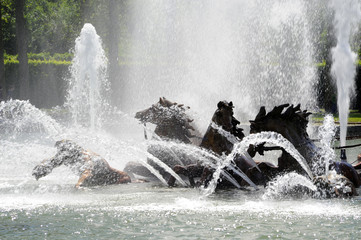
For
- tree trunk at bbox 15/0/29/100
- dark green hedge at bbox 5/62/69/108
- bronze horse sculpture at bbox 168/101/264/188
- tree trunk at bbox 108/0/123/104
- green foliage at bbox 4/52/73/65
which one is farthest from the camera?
green foliage at bbox 4/52/73/65

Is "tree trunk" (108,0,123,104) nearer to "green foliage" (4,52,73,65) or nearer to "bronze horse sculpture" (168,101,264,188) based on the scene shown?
"green foliage" (4,52,73,65)

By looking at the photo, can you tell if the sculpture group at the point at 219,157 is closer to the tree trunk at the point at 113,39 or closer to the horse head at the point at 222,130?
the horse head at the point at 222,130

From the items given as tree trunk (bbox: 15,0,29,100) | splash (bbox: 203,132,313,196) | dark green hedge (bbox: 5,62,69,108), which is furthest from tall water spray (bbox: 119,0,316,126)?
splash (bbox: 203,132,313,196)

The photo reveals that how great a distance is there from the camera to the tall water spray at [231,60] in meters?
27.9

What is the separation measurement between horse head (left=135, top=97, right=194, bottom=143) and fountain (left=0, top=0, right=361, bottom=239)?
1.16 ft

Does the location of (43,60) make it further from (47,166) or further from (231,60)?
(47,166)

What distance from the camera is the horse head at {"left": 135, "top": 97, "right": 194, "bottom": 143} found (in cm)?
958

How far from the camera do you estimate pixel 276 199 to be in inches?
283

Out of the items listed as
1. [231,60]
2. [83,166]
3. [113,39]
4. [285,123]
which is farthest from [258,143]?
[113,39]

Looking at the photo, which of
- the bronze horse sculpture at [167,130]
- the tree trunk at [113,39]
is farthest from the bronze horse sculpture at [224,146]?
the tree trunk at [113,39]

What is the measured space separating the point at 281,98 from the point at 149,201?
21.2 m

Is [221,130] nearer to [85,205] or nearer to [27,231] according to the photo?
[85,205]

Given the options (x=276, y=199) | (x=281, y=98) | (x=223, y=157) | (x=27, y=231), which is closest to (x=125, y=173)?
(x=223, y=157)

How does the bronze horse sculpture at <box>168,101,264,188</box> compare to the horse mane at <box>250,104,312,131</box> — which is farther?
the bronze horse sculpture at <box>168,101,264,188</box>
